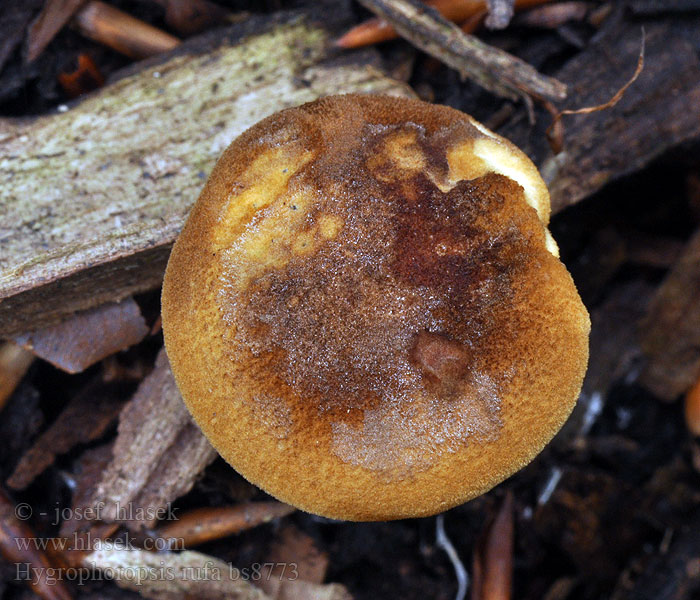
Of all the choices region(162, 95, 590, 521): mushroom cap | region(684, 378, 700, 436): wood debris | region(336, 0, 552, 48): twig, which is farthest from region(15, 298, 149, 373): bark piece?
region(684, 378, 700, 436): wood debris

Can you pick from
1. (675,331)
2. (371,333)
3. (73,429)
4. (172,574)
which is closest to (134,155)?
(73,429)

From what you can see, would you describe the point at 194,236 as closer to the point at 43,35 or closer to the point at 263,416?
the point at 263,416

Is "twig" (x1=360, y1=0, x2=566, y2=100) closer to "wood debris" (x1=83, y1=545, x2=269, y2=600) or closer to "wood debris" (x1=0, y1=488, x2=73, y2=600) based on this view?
"wood debris" (x1=83, y1=545, x2=269, y2=600)

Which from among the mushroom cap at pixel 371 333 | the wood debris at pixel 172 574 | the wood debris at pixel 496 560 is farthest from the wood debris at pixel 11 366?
the wood debris at pixel 496 560

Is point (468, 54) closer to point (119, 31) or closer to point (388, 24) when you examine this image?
point (388, 24)

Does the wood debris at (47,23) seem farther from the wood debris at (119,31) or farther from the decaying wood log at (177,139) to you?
the decaying wood log at (177,139)

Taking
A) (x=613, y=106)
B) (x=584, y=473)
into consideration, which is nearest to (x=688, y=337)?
(x=584, y=473)
